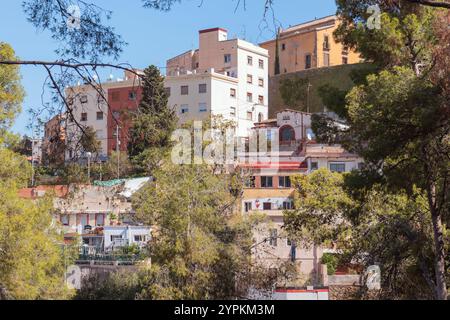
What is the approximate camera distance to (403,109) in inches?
386

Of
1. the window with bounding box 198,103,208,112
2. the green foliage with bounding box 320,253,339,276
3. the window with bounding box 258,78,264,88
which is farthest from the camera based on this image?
the window with bounding box 258,78,264,88

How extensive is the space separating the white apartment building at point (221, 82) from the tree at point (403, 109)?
76.3 ft

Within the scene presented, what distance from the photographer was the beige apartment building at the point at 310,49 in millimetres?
55812

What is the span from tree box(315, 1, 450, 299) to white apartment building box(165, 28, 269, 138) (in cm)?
2324

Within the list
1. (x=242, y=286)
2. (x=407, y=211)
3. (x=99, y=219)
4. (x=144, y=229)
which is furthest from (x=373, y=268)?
(x=99, y=219)

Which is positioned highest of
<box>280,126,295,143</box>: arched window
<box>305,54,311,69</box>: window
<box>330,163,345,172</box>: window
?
<box>305,54,311,69</box>: window

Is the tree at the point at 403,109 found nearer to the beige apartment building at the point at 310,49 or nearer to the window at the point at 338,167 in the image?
the window at the point at 338,167

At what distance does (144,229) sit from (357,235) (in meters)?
11.3

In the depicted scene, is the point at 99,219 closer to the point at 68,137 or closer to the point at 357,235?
the point at 357,235

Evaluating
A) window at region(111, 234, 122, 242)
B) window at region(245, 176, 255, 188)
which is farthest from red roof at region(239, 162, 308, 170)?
window at region(111, 234, 122, 242)

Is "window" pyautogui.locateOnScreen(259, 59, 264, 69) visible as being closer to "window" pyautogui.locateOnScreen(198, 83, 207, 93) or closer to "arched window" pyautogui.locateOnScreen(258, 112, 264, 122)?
"arched window" pyautogui.locateOnScreen(258, 112, 264, 122)

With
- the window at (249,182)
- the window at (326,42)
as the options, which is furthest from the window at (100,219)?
the window at (326,42)

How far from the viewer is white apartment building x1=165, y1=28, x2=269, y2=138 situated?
3959 centimetres

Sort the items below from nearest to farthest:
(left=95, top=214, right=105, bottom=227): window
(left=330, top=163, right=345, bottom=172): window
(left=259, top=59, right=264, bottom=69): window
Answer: (left=330, top=163, right=345, bottom=172): window
(left=95, top=214, right=105, bottom=227): window
(left=259, top=59, right=264, bottom=69): window
